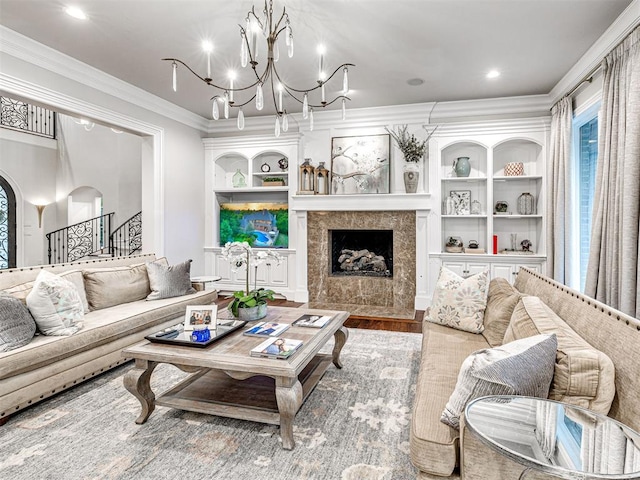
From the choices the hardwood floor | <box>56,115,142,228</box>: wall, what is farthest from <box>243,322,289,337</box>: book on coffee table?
<box>56,115,142,228</box>: wall

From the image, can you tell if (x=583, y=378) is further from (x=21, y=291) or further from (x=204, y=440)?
(x=21, y=291)

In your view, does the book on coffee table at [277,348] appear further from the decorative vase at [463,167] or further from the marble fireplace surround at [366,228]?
the decorative vase at [463,167]

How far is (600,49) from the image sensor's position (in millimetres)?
3357

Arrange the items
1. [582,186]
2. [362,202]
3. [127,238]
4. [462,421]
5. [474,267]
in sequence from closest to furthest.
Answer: [462,421], [582,186], [474,267], [362,202], [127,238]

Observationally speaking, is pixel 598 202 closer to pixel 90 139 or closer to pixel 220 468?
pixel 220 468

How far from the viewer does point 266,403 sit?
7.40 feet

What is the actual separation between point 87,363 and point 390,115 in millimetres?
4546

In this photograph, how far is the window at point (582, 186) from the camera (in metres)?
4.12

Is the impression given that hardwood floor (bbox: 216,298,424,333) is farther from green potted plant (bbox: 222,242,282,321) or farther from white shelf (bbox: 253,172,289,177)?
white shelf (bbox: 253,172,289,177)

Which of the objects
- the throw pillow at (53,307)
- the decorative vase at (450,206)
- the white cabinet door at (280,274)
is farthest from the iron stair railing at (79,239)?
the decorative vase at (450,206)

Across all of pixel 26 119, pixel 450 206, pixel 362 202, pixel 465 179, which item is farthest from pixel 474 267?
pixel 26 119

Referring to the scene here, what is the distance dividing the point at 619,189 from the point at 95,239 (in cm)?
932

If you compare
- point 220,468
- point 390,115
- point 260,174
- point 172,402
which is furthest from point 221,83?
point 220,468

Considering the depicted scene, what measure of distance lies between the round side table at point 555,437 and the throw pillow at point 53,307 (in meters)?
2.72
